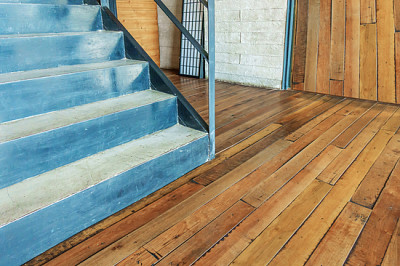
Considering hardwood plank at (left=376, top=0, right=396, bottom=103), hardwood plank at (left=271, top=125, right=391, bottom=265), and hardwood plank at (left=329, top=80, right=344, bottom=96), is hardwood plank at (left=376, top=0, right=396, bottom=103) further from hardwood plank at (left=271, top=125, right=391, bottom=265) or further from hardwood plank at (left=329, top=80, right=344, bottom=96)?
hardwood plank at (left=271, top=125, right=391, bottom=265)

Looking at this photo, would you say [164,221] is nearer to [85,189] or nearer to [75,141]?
[85,189]

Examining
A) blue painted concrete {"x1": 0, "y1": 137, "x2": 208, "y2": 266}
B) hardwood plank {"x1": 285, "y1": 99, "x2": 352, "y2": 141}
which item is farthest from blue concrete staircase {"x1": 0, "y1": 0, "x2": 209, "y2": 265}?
hardwood plank {"x1": 285, "y1": 99, "x2": 352, "y2": 141}

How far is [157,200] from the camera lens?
1461 millimetres

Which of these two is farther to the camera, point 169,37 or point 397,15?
point 169,37

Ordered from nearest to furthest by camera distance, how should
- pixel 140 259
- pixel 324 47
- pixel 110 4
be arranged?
pixel 140 259 → pixel 110 4 → pixel 324 47

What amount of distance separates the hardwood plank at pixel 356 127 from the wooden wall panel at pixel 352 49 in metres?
0.32

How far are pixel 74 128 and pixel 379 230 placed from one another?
57.9 inches

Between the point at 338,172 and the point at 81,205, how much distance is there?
144 centimetres

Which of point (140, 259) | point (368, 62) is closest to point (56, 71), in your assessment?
point (140, 259)

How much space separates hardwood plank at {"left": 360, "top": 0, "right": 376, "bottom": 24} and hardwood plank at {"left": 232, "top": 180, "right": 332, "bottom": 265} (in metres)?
2.43

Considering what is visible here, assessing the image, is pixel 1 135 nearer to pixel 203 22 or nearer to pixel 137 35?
pixel 203 22

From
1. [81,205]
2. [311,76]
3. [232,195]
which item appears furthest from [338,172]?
[311,76]

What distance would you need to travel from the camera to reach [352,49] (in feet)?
10.6

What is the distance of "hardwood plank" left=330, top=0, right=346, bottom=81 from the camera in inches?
128
